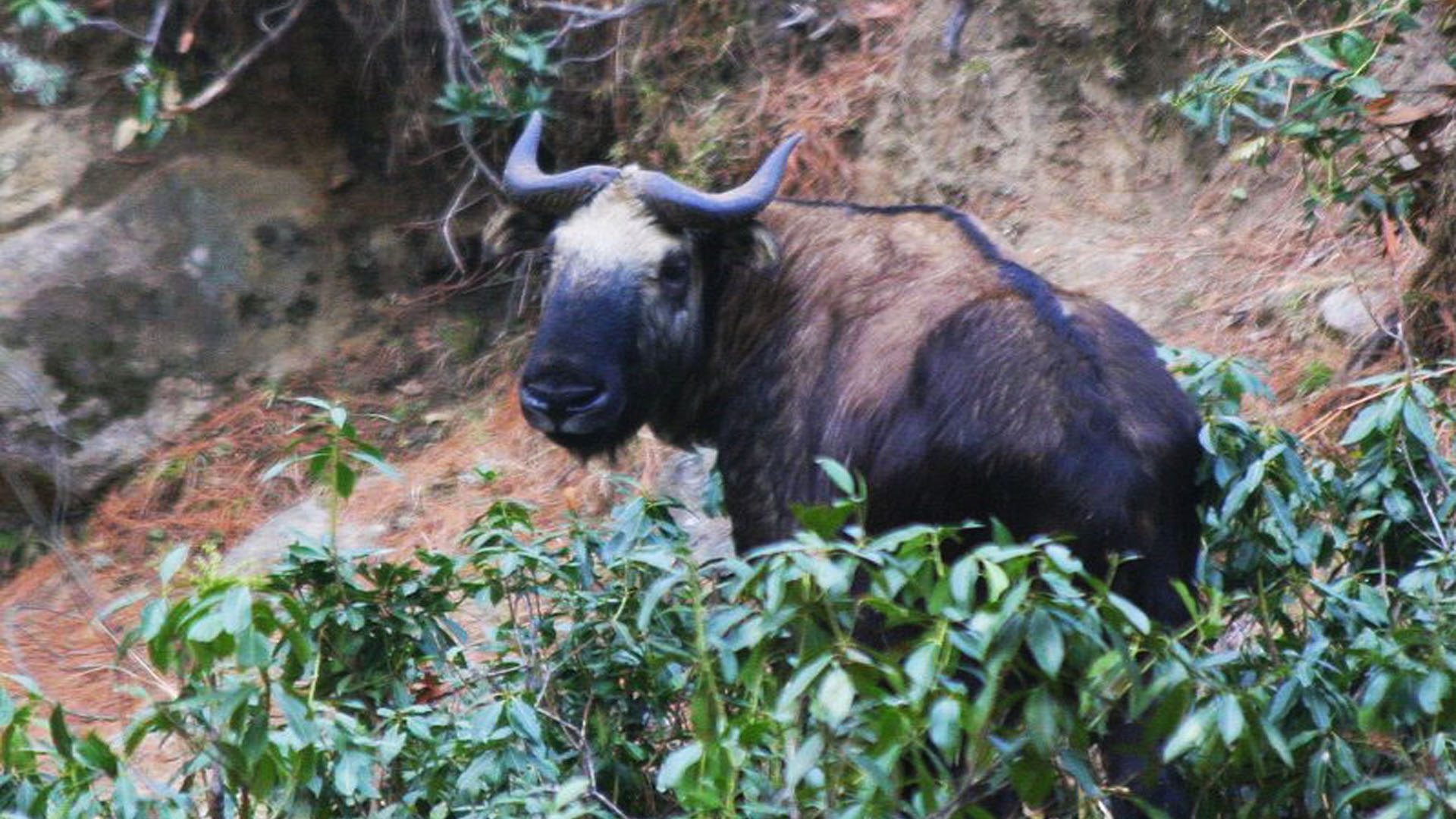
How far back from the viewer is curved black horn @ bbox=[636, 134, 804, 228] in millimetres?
5074

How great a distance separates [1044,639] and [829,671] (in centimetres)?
34

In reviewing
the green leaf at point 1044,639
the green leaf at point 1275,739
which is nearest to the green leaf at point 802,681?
the green leaf at point 1044,639

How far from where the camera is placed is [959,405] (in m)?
4.05

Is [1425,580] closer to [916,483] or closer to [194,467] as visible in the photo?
[916,483]

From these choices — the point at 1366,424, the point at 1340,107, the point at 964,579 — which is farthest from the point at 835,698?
the point at 1340,107

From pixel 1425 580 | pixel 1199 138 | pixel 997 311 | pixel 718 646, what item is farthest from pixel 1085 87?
pixel 718 646

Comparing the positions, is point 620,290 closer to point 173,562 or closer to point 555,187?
point 555,187

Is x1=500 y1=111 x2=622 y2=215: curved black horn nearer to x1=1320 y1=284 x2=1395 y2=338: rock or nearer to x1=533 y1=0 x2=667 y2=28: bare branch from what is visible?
x1=533 y1=0 x2=667 y2=28: bare branch

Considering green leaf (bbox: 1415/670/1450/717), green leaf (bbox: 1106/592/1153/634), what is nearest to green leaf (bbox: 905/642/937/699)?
green leaf (bbox: 1106/592/1153/634)

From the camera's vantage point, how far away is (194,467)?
27.4 feet

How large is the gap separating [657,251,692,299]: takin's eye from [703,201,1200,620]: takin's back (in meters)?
0.27

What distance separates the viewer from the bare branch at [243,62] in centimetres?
824

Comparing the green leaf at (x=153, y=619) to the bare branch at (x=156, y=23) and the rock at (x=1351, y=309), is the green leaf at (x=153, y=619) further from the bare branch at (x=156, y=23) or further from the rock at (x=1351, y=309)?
the bare branch at (x=156, y=23)

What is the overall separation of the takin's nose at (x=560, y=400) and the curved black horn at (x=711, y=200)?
576 mm
